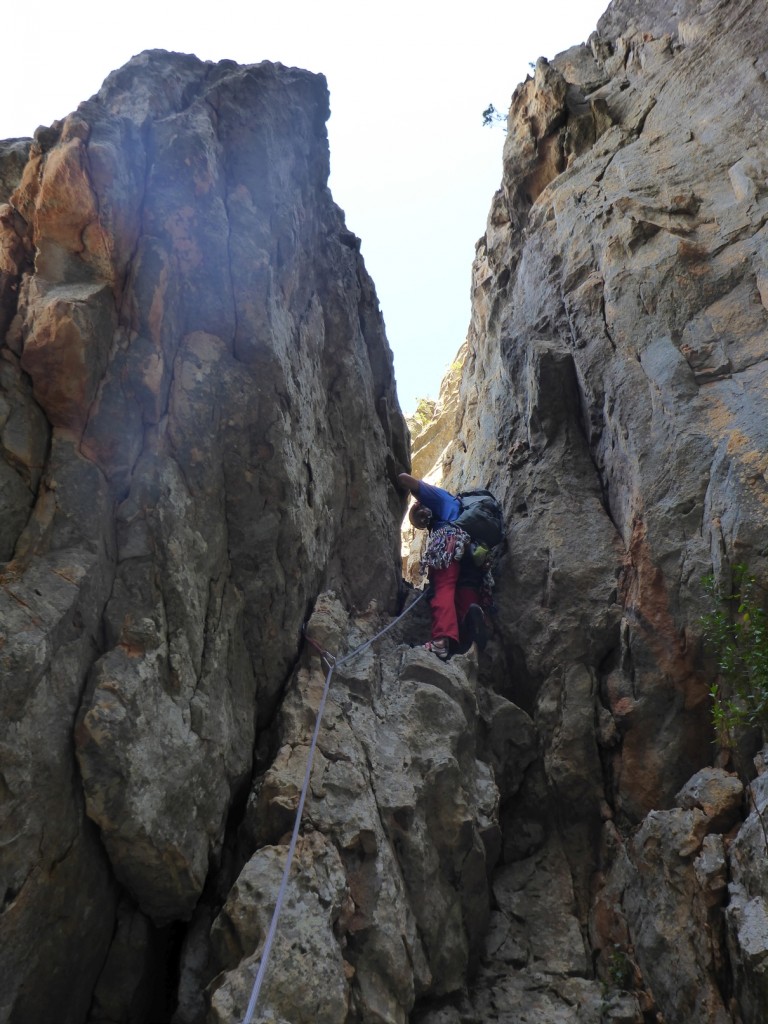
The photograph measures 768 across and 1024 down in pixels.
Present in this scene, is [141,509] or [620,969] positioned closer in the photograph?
[141,509]

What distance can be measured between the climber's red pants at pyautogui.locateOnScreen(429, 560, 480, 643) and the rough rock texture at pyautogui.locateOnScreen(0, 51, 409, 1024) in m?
1.26

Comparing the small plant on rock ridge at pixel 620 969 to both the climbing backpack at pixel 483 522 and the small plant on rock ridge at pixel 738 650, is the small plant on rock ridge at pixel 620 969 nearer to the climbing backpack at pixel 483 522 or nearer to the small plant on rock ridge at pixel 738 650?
the small plant on rock ridge at pixel 738 650

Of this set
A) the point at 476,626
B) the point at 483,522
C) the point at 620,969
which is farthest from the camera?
the point at 483,522

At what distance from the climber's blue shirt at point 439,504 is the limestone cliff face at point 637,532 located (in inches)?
29.6

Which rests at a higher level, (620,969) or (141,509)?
(141,509)

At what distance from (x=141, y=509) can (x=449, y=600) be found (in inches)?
155

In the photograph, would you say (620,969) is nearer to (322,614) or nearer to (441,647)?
(441,647)

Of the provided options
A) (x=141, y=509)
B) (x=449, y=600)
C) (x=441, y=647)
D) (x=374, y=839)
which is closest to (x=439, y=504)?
(x=449, y=600)

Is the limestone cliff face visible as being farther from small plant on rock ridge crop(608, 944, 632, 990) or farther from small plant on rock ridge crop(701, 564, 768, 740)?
small plant on rock ridge crop(701, 564, 768, 740)

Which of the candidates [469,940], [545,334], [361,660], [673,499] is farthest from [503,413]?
[469,940]

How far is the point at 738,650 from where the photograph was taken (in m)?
6.22

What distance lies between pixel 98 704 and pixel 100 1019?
6.57 feet

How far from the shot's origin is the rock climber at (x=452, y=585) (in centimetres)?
808

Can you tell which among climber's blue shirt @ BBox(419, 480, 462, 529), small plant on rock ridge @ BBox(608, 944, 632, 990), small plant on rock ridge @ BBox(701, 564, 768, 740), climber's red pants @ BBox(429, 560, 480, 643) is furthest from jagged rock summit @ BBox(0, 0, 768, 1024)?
climber's blue shirt @ BBox(419, 480, 462, 529)
